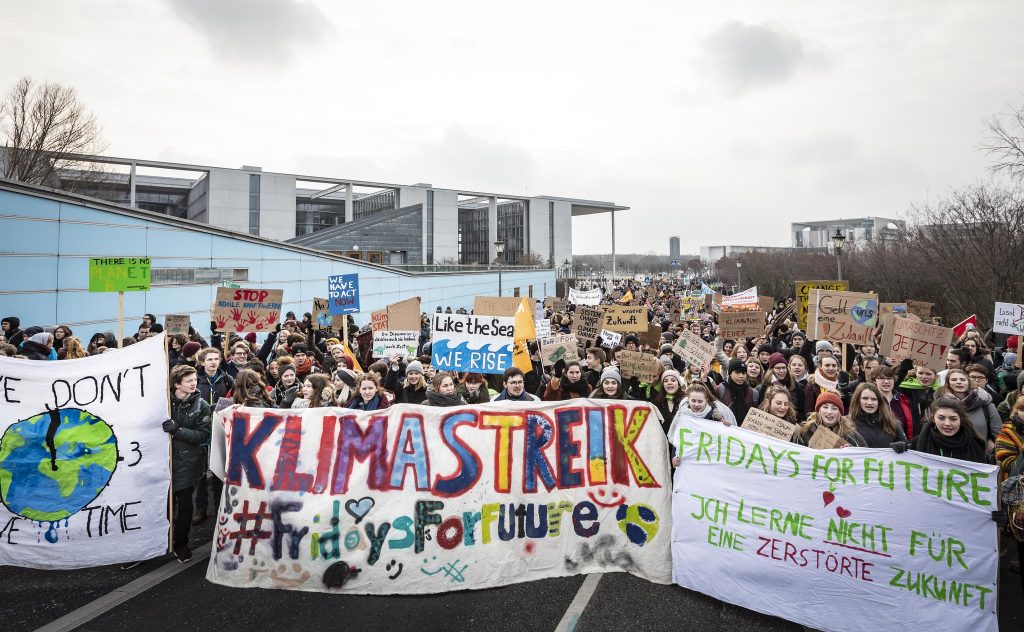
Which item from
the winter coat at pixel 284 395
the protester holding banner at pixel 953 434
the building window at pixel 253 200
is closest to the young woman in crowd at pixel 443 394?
the winter coat at pixel 284 395

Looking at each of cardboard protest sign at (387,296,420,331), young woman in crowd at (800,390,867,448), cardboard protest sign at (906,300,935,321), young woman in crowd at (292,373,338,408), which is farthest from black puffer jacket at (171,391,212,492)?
cardboard protest sign at (906,300,935,321)

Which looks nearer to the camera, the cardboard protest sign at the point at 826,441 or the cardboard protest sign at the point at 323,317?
the cardboard protest sign at the point at 826,441

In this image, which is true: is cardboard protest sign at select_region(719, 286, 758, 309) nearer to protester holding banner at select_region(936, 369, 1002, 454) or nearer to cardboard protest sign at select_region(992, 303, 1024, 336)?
cardboard protest sign at select_region(992, 303, 1024, 336)

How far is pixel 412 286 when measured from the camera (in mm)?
34594

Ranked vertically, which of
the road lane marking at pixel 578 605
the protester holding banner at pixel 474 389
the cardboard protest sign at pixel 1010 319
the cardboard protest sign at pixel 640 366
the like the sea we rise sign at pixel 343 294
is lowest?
the road lane marking at pixel 578 605

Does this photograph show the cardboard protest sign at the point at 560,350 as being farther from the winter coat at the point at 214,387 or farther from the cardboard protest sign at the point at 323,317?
the cardboard protest sign at the point at 323,317

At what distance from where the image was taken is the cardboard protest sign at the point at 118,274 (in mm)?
8203

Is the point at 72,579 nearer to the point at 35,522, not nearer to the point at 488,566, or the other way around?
the point at 35,522

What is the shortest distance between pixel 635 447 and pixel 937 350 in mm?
6111

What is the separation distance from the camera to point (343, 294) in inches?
488

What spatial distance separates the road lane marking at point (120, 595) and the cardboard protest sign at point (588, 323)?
377 inches

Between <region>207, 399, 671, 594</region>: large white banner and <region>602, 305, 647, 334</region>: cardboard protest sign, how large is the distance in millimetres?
8225

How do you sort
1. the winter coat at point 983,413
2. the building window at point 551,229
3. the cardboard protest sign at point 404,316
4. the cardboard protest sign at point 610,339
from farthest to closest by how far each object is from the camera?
the building window at point 551,229 < the cardboard protest sign at point 610,339 < the cardboard protest sign at point 404,316 < the winter coat at point 983,413

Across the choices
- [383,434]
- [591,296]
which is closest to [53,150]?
[591,296]
